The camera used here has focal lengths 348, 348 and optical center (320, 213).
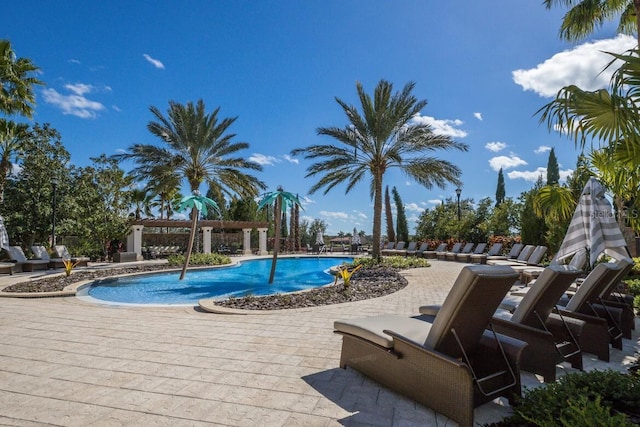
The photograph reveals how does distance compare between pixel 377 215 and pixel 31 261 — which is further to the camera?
pixel 377 215

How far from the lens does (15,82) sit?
12.9m

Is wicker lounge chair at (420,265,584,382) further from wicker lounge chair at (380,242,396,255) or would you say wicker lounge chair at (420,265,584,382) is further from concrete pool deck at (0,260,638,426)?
wicker lounge chair at (380,242,396,255)

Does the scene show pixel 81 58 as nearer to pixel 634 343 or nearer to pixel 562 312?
pixel 562 312

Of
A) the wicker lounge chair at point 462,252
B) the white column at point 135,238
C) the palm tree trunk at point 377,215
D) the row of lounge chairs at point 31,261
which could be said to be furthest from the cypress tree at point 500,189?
the row of lounge chairs at point 31,261

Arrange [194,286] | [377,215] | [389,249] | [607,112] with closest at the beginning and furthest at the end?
[607,112] < [194,286] < [377,215] < [389,249]

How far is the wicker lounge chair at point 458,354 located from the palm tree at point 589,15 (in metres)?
8.41

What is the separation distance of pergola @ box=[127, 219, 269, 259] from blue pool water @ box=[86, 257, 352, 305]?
4932 millimetres

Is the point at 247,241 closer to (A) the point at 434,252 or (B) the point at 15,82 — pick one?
(A) the point at 434,252

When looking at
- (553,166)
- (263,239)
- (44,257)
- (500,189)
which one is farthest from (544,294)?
(500,189)

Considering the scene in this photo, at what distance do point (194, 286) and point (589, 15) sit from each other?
12.7 metres

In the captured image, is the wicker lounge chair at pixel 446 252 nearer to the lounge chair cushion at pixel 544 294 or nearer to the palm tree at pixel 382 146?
A: the palm tree at pixel 382 146

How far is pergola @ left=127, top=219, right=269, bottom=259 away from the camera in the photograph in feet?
66.8

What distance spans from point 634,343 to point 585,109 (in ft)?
9.36

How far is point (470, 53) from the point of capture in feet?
33.8
